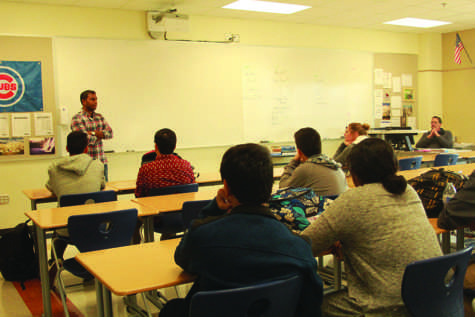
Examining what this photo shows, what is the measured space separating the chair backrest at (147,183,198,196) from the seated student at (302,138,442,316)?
204 cm

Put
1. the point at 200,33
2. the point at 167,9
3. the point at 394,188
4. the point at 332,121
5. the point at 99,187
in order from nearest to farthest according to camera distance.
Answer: the point at 394,188 → the point at 99,187 → the point at 167,9 → the point at 200,33 → the point at 332,121

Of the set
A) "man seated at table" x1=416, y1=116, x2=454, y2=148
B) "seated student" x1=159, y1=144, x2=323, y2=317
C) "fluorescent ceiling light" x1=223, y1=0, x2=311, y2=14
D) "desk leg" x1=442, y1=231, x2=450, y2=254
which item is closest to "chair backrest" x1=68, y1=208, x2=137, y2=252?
"seated student" x1=159, y1=144, x2=323, y2=317

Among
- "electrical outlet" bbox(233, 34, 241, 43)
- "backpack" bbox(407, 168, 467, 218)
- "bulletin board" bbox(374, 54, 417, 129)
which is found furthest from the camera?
"bulletin board" bbox(374, 54, 417, 129)

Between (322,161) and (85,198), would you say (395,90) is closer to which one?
(322,161)

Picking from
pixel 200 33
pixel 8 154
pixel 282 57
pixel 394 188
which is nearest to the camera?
pixel 394 188

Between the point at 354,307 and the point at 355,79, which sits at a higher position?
the point at 355,79

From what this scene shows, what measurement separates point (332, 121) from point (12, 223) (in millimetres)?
5167

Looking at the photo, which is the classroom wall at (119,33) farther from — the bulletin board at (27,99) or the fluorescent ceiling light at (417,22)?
the fluorescent ceiling light at (417,22)

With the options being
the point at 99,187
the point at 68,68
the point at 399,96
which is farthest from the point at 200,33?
the point at 399,96

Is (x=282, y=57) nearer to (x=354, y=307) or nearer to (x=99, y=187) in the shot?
(x=99, y=187)

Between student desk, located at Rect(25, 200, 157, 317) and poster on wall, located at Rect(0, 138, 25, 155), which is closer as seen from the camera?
student desk, located at Rect(25, 200, 157, 317)

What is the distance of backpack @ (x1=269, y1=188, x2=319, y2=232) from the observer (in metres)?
2.19

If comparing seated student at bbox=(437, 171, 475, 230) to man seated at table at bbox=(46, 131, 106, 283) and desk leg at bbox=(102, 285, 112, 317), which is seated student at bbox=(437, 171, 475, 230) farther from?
man seated at table at bbox=(46, 131, 106, 283)

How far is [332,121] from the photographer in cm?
809
